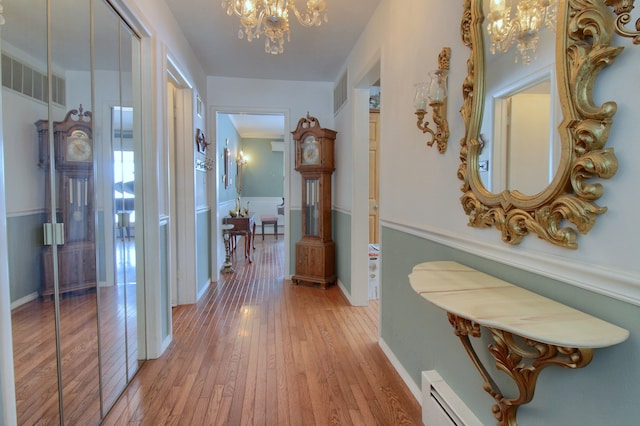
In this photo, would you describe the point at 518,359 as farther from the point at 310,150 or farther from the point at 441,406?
the point at 310,150

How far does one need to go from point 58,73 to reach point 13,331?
1.05 meters

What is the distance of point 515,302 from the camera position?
95 centimetres

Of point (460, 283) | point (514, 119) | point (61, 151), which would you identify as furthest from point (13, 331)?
point (514, 119)

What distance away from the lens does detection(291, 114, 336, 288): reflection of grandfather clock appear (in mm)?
3988

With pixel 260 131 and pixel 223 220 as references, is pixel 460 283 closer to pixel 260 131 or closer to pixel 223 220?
pixel 223 220

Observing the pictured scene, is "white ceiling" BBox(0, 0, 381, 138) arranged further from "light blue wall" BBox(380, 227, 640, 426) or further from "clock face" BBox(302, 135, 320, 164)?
"light blue wall" BBox(380, 227, 640, 426)

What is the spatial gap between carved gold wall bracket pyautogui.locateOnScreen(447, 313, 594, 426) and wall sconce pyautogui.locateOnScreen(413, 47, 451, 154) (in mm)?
909

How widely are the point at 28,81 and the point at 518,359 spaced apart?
1945 millimetres

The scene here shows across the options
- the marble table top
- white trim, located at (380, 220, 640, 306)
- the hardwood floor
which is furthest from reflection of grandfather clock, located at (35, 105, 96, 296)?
white trim, located at (380, 220, 640, 306)

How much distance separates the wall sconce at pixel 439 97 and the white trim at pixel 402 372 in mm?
Answer: 1365

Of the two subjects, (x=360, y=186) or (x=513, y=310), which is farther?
(x=360, y=186)

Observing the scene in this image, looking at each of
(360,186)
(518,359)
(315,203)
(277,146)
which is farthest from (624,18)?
(277,146)

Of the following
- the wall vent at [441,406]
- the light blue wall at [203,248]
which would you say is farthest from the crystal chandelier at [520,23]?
the light blue wall at [203,248]

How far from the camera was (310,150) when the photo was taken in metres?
4.06
